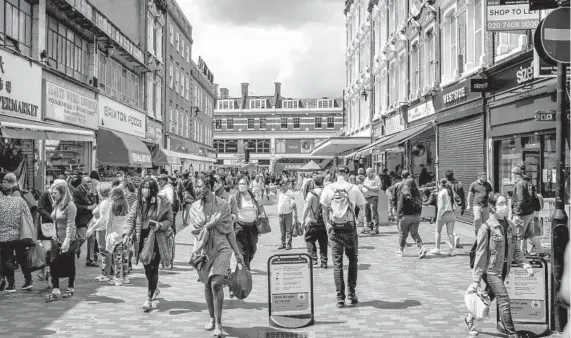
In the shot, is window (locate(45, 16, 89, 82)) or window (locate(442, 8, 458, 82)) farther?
window (locate(442, 8, 458, 82))

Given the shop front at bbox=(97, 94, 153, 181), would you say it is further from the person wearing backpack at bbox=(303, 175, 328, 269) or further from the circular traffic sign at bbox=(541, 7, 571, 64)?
the circular traffic sign at bbox=(541, 7, 571, 64)

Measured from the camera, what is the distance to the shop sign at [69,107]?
18.0 meters

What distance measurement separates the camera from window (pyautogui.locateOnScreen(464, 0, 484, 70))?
55.0ft

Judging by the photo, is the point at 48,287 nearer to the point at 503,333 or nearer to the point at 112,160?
the point at 503,333

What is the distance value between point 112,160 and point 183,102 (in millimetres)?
21858

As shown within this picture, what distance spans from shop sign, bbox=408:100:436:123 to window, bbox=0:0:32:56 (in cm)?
1417

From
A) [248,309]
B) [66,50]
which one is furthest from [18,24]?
[248,309]

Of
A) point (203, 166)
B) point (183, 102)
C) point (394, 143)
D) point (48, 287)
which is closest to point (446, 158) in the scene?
point (394, 143)

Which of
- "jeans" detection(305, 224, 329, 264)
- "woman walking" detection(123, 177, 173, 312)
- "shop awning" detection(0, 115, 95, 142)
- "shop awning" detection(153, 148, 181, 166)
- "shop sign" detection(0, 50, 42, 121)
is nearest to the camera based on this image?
"woman walking" detection(123, 177, 173, 312)

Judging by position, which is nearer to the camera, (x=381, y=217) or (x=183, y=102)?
(x=381, y=217)

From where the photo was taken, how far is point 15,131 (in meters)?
12.3

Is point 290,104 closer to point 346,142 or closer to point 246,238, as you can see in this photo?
point 346,142

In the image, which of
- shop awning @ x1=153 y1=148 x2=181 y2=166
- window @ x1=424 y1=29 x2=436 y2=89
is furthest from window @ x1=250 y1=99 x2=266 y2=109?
window @ x1=424 y1=29 x2=436 y2=89

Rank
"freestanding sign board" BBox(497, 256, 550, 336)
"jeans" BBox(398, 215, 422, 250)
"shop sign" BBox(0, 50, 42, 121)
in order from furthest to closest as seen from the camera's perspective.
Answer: "shop sign" BBox(0, 50, 42, 121), "jeans" BBox(398, 215, 422, 250), "freestanding sign board" BBox(497, 256, 550, 336)
